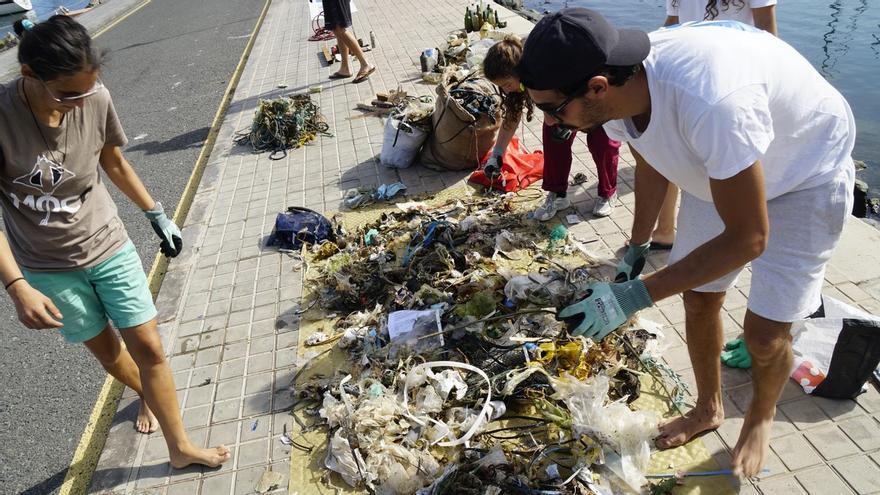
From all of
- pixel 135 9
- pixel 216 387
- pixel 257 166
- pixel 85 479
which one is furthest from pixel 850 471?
pixel 135 9

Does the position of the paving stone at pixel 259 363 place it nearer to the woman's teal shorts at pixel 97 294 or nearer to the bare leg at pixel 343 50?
the woman's teal shorts at pixel 97 294

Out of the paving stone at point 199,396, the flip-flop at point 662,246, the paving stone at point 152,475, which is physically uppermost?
the flip-flop at point 662,246

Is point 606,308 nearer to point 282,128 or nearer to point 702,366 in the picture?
point 702,366

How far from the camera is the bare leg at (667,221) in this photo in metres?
3.99

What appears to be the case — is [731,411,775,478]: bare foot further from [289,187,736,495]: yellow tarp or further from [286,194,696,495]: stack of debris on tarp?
[286,194,696,495]: stack of debris on tarp

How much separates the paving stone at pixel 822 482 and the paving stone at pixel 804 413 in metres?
0.24

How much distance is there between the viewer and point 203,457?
3006 millimetres

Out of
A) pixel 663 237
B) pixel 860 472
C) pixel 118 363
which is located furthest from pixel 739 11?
pixel 118 363

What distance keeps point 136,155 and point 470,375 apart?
6.25 m

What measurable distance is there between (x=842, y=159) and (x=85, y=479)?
3.92 m

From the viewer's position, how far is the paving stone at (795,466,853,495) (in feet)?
7.98

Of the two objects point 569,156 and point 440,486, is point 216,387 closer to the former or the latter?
point 440,486

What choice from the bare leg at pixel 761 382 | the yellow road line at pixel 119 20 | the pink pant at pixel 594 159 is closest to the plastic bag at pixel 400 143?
the pink pant at pixel 594 159

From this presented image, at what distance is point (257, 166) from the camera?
6.65 metres
